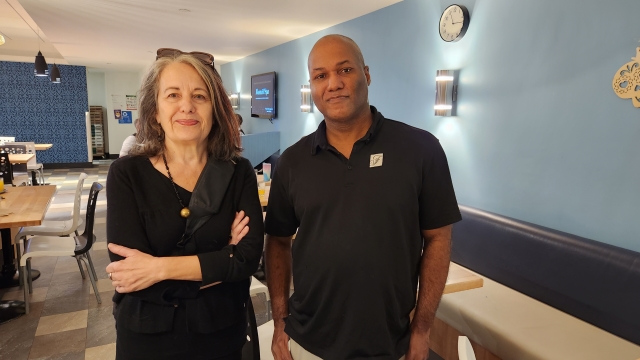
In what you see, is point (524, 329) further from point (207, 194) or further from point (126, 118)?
point (126, 118)

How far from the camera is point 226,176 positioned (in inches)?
48.4

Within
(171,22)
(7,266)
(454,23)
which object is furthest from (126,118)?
(454,23)

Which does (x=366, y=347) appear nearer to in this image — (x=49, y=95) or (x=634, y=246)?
(x=634, y=246)

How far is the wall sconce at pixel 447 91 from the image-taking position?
3348 millimetres

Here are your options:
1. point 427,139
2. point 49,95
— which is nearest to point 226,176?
point 427,139

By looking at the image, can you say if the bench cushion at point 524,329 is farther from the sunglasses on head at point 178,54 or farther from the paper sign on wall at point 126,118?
the paper sign on wall at point 126,118

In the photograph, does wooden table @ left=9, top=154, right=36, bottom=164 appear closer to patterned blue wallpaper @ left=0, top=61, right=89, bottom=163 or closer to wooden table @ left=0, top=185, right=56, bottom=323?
wooden table @ left=0, top=185, right=56, bottom=323

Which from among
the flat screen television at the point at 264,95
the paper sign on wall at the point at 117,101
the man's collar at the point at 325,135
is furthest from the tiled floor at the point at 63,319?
the paper sign on wall at the point at 117,101

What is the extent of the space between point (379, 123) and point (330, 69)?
0.22 meters

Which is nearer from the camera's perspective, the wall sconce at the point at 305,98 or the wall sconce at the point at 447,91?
the wall sconce at the point at 447,91

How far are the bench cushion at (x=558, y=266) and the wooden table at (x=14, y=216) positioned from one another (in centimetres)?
303

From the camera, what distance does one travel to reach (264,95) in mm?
7617

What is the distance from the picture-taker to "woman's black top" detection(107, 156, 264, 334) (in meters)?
1.11

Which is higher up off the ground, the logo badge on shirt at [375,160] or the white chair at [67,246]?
the logo badge on shirt at [375,160]
